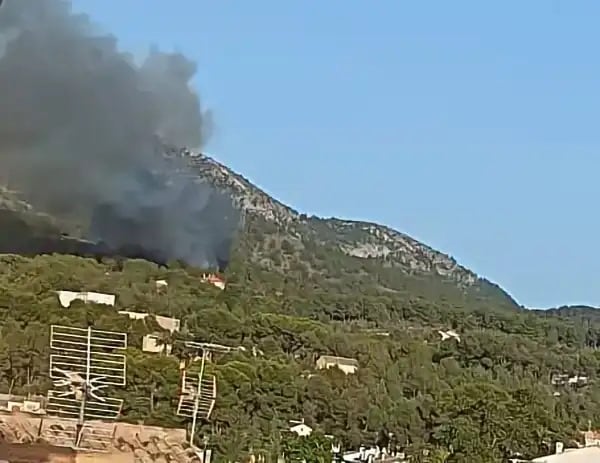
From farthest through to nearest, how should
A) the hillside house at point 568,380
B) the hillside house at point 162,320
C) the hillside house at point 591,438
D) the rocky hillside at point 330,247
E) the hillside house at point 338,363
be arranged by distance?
the rocky hillside at point 330,247, the hillside house at point 568,380, the hillside house at point 162,320, the hillside house at point 338,363, the hillside house at point 591,438

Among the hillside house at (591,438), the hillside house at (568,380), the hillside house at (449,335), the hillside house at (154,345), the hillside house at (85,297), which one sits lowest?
the hillside house at (591,438)

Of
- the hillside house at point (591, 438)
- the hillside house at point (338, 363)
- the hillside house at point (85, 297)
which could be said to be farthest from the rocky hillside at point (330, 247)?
the hillside house at point (591, 438)

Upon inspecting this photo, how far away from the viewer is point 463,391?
649 inches

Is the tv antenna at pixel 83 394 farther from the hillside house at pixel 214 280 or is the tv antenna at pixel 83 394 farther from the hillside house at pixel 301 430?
the hillside house at pixel 214 280

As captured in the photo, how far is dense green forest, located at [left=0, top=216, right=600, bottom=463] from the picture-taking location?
14.0m

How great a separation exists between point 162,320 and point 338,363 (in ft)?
9.37

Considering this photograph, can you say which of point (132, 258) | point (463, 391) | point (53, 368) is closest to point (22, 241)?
point (132, 258)

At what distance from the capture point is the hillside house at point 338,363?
62.4 feet

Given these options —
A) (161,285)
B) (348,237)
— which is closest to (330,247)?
(348,237)

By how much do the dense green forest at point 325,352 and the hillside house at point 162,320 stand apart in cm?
19

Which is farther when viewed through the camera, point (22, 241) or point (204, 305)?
point (22, 241)

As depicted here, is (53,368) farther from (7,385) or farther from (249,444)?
(7,385)

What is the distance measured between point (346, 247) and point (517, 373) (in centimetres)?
2427

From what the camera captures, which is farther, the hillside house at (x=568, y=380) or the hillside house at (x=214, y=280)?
the hillside house at (x=214, y=280)
